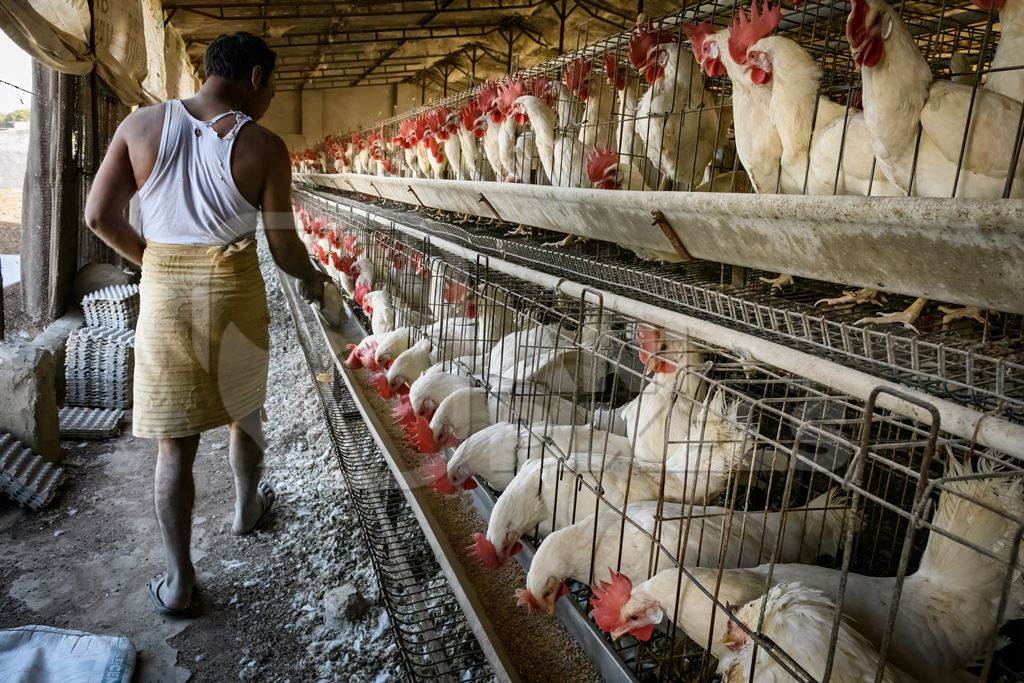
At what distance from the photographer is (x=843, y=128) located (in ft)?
5.73

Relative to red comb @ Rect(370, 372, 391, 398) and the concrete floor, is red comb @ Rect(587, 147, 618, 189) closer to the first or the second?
red comb @ Rect(370, 372, 391, 398)

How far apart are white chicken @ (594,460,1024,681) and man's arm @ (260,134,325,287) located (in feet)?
5.00

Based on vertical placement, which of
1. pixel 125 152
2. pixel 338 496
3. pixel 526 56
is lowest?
pixel 338 496

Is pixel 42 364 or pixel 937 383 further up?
pixel 937 383

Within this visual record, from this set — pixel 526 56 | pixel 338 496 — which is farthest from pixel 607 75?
pixel 526 56

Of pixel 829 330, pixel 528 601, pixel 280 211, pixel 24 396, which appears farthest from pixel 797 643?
pixel 24 396

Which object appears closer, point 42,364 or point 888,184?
point 888,184

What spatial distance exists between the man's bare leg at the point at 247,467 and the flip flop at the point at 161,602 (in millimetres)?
397

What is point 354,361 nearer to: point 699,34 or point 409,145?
point 699,34

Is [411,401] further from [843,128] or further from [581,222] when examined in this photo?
[843,128]

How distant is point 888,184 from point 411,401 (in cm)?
180

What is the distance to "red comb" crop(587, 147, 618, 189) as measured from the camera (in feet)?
9.10

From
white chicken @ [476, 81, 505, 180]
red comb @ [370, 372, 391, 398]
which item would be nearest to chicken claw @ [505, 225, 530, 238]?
white chicken @ [476, 81, 505, 180]

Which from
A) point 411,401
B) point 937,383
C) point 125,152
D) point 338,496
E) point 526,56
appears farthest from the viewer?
point 526,56
